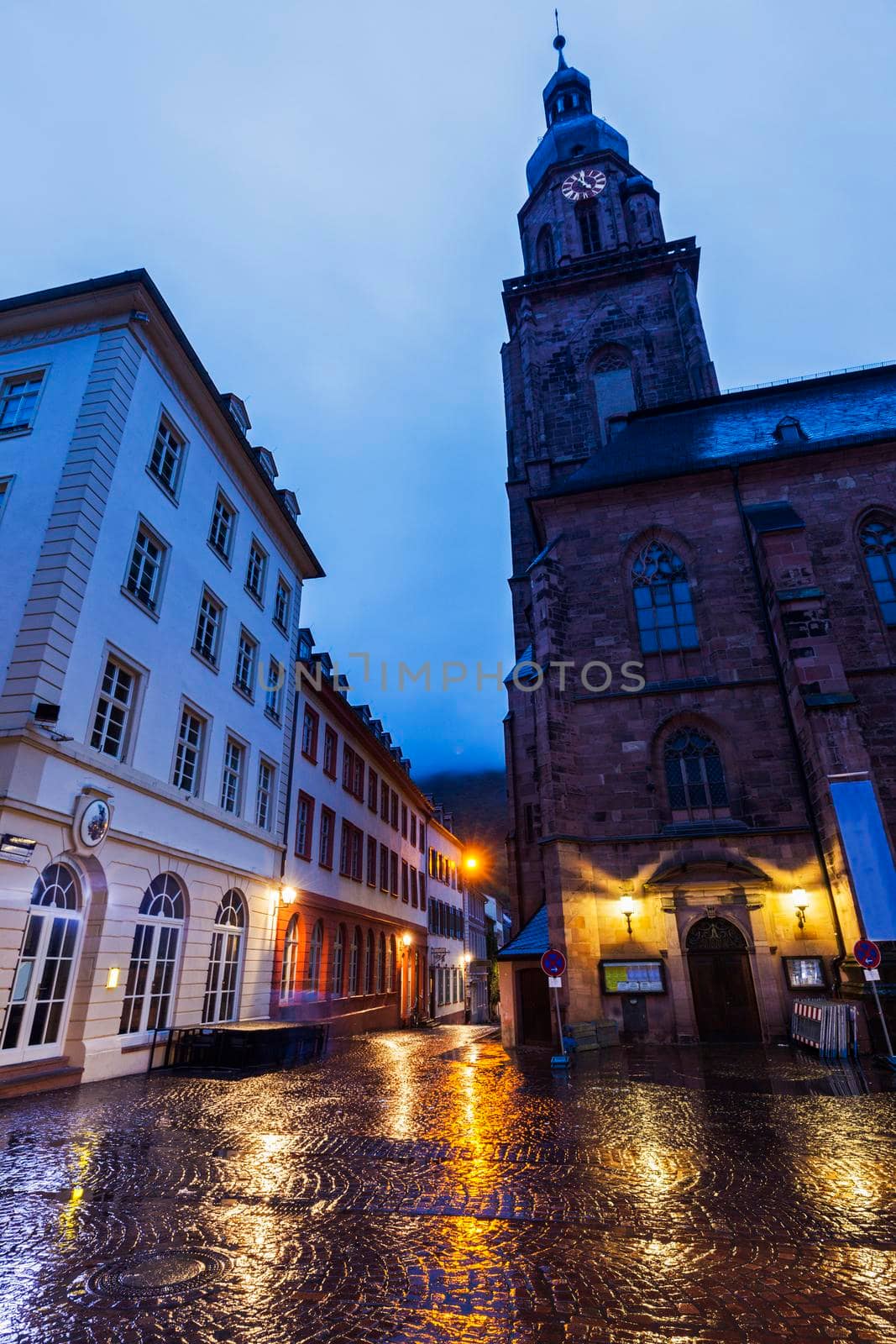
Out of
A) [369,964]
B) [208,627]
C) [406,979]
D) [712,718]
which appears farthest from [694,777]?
[406,979]

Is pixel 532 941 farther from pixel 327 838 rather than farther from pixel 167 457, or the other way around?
pixel 167 457

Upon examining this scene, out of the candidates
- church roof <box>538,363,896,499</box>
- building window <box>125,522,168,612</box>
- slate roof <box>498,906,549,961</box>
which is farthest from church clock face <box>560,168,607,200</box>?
slate roof <box>498,906,549,961</box>

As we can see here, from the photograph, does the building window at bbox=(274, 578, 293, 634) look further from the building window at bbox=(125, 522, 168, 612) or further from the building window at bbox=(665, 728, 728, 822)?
the building window at bbox=(665, 728, 728, 822)

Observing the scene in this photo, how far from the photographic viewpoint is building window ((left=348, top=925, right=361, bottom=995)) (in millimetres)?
24748

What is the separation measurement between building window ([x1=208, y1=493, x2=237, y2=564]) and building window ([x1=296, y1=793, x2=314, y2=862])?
7.92m

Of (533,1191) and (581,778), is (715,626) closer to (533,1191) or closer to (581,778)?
(581,778)

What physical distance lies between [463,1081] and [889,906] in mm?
8621

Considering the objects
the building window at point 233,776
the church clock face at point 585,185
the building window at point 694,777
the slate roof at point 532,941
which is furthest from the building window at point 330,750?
the church clock face at point 585,185

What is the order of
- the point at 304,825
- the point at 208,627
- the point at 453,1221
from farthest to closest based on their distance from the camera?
the point at 304,825
the point at 208,627
the point at 453,1221

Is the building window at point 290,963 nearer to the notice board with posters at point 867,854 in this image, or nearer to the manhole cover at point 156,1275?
the notice board with posters at point 867,854

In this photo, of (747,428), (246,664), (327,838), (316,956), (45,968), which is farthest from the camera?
(327,838)

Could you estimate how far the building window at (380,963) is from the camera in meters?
28.2

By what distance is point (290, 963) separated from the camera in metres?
19.7

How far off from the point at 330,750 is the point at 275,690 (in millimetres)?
5399
